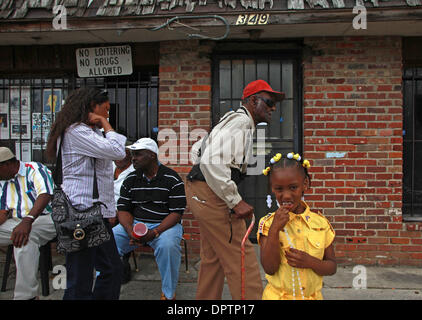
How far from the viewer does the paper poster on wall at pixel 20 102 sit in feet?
16.3

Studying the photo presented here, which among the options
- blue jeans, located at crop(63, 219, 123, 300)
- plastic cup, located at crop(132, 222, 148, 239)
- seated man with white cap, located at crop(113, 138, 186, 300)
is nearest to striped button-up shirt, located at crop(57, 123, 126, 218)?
blue jeans, located at crop(63, 219, 123, 300)

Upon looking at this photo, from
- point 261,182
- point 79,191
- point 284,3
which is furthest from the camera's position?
point 261,182

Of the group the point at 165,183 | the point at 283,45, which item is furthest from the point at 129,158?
the point at 283,45

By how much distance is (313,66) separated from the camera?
4.41 meters

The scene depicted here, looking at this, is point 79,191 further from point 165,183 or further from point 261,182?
point 261,182

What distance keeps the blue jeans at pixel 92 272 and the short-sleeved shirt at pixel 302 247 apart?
1.22 metres

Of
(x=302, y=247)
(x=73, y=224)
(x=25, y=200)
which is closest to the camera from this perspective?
(x=302, y=247)

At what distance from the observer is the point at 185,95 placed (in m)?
4.56

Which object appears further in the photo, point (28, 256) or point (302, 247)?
point (28, 256)

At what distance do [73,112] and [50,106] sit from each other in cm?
266

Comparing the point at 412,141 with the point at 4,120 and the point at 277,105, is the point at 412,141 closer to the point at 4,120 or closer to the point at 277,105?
the point at 277,105

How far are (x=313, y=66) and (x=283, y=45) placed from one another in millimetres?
466

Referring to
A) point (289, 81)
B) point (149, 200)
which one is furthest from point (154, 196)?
point (289, 81)

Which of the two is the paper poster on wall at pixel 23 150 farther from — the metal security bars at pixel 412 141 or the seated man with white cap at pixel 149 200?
the metal security bars at pixel 412 141
